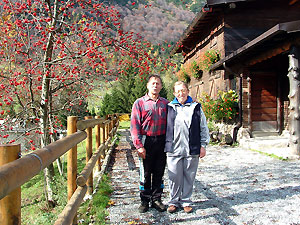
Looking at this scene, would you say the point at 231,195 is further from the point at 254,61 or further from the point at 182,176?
the point at 254,61

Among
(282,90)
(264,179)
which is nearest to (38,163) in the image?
(264,179)

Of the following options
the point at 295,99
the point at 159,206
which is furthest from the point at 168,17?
the point at 159,206

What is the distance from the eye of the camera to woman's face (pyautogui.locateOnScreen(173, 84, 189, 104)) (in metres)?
3.24

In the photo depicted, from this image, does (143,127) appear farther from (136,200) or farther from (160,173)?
(136,200)

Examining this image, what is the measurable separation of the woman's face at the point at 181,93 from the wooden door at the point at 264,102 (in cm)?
663

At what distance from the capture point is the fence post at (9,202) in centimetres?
121

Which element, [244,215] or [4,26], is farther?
[4,26]

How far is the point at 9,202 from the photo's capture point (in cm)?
122

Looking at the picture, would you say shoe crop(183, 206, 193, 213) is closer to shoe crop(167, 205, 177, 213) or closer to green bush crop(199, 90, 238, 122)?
shoe crop(167, 205, 177, 213)

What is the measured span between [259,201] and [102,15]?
16.5ft

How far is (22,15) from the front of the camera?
581 cm

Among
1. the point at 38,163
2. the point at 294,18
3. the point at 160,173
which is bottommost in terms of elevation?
the point at 160,173

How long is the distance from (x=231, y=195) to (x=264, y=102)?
6.16m

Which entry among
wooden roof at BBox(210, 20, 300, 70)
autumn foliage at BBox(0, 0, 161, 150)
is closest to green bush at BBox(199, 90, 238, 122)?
wooden roof at BBox(210, 20, 300, 70)
